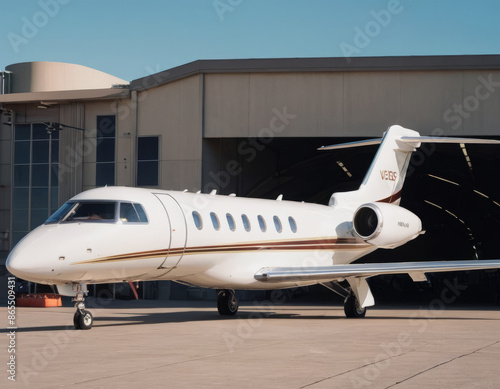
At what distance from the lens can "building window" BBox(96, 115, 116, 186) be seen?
3048 centimetres

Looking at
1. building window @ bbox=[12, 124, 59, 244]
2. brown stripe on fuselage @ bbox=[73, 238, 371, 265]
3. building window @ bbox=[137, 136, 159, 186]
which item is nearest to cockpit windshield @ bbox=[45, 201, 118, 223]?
brown stripe on fuselage @ bbox=[73, 238, 371, 265]

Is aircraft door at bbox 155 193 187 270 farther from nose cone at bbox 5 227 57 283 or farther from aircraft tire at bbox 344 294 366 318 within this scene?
aircraft tire at bbox 344 294 366 318

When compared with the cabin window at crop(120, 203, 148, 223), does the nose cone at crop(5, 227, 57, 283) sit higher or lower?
lower

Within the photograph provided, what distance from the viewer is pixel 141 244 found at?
1419 cm

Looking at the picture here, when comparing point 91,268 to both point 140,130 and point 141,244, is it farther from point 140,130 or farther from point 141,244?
point 140,130

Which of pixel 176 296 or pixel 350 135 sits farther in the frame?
pixel 176 296

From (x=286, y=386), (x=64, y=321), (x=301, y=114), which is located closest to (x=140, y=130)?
(x=301, y=114)

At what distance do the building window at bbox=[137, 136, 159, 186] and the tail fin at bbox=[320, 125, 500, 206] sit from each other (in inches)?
362

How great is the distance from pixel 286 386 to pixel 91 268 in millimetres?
6873

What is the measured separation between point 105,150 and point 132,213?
16880 millimetres

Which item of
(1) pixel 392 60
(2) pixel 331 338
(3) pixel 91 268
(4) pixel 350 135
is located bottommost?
(2) pixel 331 338

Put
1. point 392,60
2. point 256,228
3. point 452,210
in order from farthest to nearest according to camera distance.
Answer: point 452,210, point 392,60, point 256,228

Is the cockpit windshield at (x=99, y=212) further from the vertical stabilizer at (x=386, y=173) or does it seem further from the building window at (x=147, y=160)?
the building window at (x=147, y=160)

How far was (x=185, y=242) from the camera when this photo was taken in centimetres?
1509
